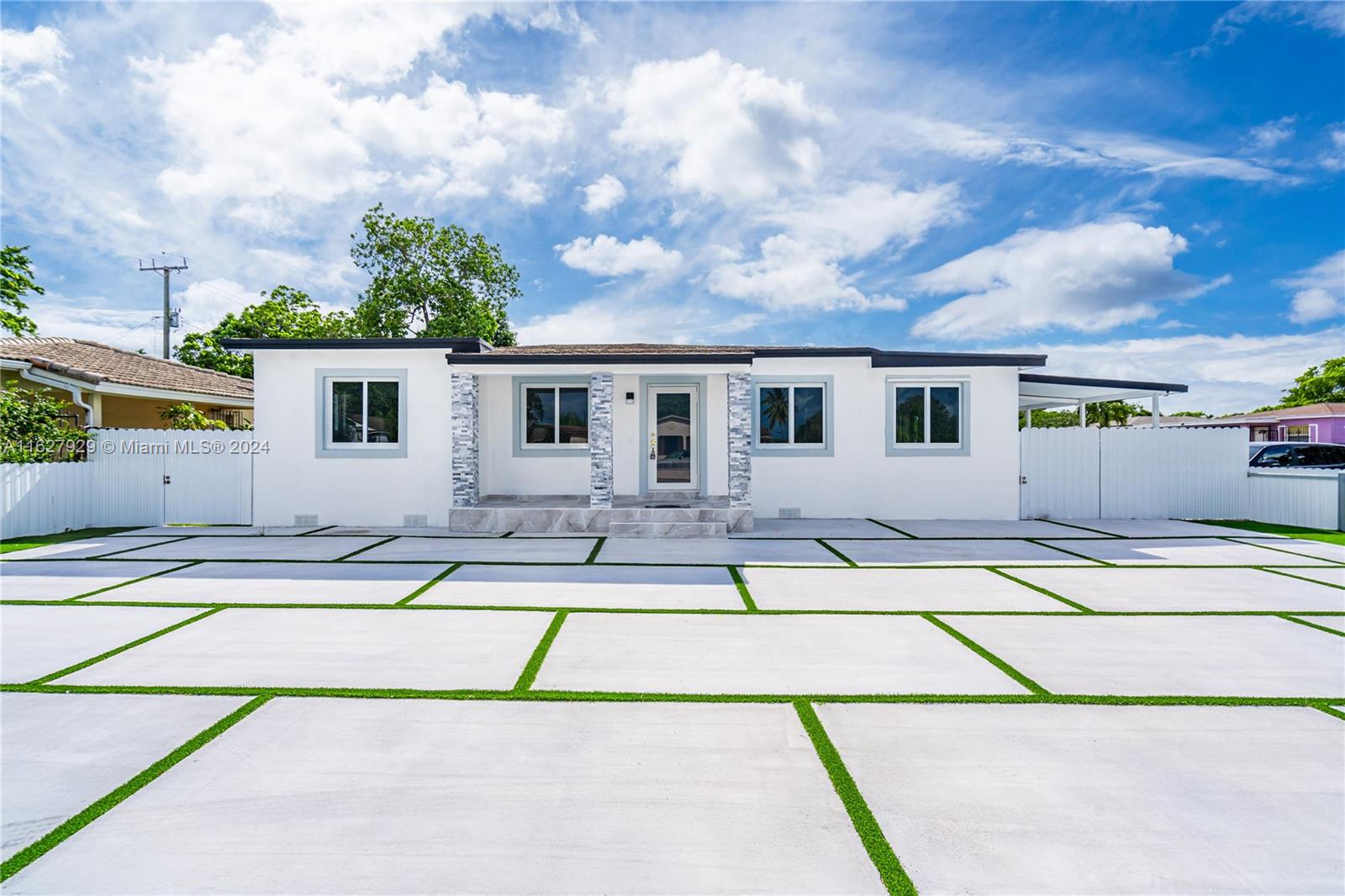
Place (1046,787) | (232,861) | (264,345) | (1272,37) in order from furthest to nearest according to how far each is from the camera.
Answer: (1272,37) → (264,345) → (1046,787) → (232,861)

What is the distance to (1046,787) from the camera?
2.91 m

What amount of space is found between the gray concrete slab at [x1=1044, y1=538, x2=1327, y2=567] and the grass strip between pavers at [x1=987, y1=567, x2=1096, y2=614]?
6.60ft

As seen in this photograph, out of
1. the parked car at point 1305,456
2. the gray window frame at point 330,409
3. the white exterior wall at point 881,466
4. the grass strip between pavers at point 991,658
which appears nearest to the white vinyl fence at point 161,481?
the gray window frame at point 330,409

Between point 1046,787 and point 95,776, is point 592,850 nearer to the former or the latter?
point 1046,787

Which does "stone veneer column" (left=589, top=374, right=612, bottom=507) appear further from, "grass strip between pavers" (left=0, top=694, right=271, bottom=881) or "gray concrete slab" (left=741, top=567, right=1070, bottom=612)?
"grass strip between pavers" (left=0, top=694, right=271, bottom=881)

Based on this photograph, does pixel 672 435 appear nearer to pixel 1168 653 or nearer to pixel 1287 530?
pixel 1168 653

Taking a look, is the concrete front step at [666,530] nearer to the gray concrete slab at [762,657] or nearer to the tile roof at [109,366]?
the gray concrete slab at [762,657]

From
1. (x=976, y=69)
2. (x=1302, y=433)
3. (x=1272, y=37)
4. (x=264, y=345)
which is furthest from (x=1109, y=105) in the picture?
(x=1302, y=433)

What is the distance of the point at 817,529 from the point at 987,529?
3.28 meters

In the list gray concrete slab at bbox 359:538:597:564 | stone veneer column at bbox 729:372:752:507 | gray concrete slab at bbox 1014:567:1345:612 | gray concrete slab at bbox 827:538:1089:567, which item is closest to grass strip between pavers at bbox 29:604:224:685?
gray concrete slab at bbox 359:538:597:564

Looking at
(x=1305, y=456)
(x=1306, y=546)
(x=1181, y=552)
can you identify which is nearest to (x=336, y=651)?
(x=1181, y=552)

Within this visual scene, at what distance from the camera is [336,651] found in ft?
15.7

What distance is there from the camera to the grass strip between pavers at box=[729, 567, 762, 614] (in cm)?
614

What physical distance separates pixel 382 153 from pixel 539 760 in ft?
62.1
